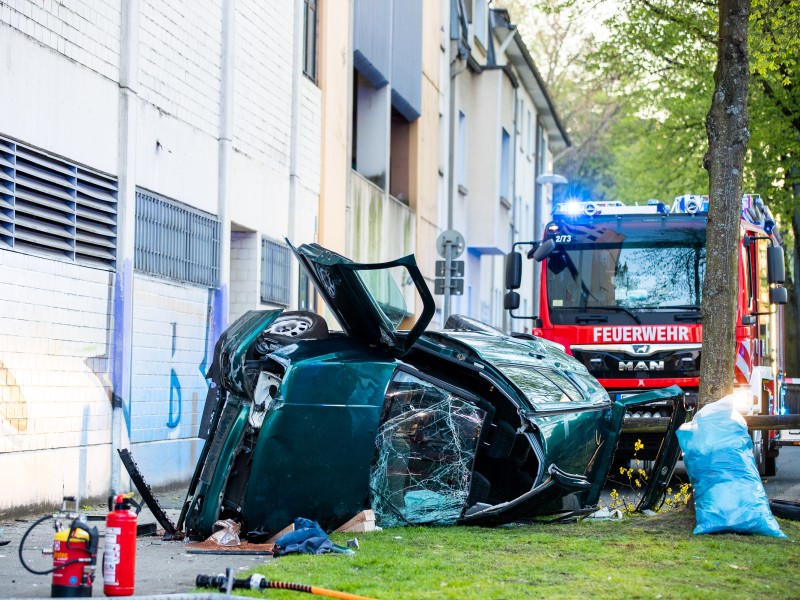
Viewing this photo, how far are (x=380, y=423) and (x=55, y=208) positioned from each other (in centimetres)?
374

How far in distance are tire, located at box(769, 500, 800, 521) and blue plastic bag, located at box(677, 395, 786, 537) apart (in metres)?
0.98

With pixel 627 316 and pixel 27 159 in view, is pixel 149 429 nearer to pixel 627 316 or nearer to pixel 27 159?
pixel 27 159

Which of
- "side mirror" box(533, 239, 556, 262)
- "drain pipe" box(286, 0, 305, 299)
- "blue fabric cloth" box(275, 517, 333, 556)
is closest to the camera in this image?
"blue fabric cloth" box(275, 517, 333, 556)

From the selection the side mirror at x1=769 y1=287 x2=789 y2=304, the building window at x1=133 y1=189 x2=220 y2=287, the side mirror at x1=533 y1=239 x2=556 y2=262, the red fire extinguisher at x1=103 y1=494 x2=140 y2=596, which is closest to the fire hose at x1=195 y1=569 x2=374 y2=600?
the red fire extinguisher at x1=103 y1=494 x2=140 y2=596

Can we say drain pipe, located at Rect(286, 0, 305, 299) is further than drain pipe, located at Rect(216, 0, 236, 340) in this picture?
Yes

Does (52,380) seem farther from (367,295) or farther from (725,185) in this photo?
(725,185)

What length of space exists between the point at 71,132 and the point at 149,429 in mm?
3142

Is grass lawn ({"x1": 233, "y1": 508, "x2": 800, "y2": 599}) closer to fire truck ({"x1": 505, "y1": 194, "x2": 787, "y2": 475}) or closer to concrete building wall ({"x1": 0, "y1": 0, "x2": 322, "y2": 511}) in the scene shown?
concrete building wall ({"x1": 0, "y1": 0, "x2": 322, "y2": 511})

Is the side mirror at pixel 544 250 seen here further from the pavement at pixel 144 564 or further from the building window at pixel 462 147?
the building window at pixel 462 147

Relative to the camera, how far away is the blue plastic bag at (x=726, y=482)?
865cm

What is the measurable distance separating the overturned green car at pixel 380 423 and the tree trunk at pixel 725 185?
2.30 ft

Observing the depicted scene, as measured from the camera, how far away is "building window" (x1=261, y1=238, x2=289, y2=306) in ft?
53.0

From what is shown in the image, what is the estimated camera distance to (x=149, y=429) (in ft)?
41.6

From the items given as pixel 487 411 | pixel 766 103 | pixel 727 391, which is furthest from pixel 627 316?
pixel 766 103
